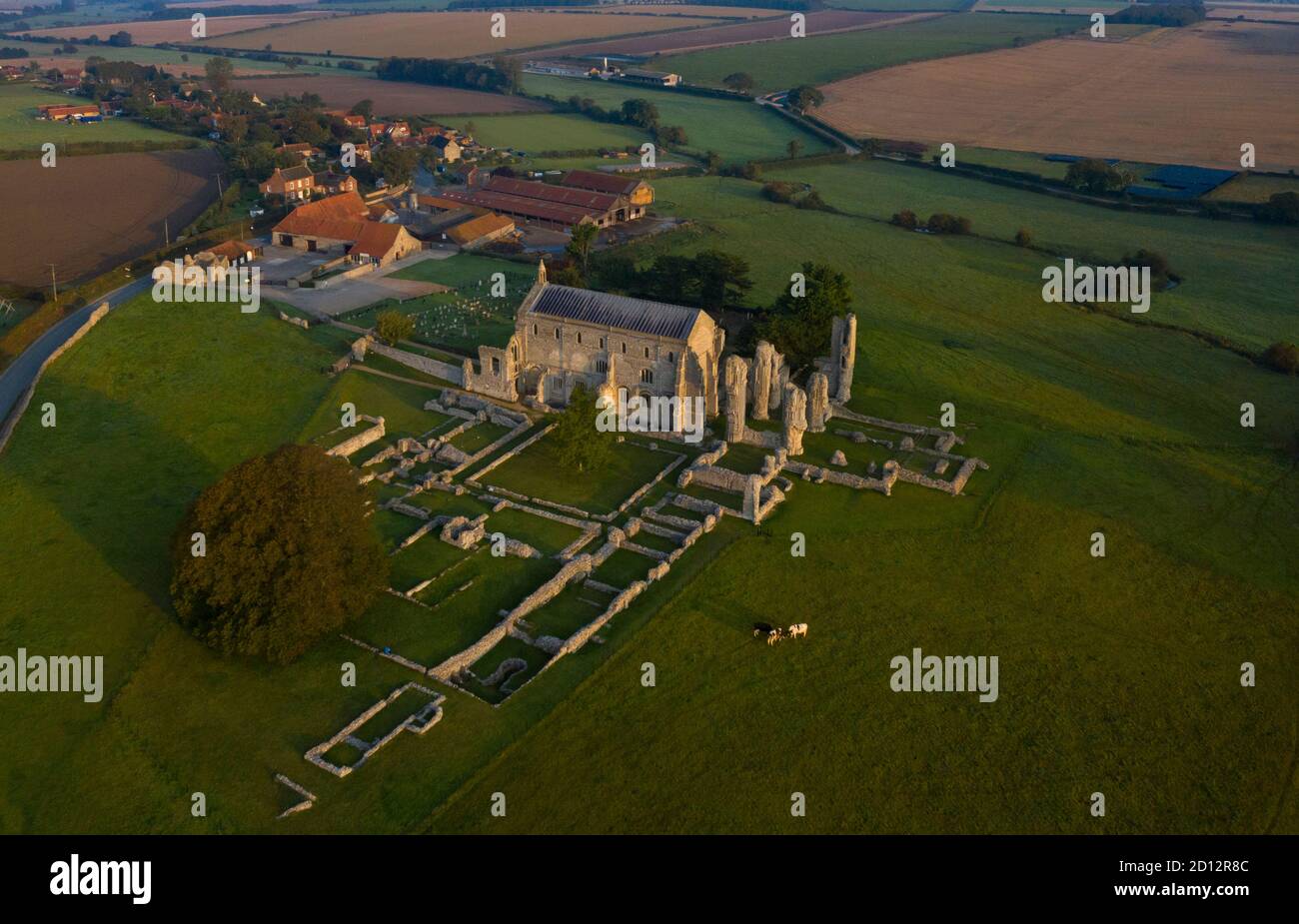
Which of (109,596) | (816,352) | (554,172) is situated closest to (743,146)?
(554,172)

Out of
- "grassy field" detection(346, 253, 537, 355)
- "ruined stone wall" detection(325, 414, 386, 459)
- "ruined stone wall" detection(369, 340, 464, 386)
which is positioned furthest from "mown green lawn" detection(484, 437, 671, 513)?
"grassy field" detection(346, 253, 537, 355)

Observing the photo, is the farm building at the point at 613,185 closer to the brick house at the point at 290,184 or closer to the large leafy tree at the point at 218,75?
the brick house at the point at 290,184

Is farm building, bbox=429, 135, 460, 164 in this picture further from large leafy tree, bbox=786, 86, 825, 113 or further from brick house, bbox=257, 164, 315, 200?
large leafy tree, bbox=786, 86, 825, 113

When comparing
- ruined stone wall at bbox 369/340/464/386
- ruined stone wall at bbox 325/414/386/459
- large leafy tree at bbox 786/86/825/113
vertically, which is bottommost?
ruined stone wall at bbox 325/414/386/459

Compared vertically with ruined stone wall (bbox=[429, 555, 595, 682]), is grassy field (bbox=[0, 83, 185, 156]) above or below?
above

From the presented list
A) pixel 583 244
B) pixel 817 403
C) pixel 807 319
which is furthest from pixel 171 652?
pixel 583 244

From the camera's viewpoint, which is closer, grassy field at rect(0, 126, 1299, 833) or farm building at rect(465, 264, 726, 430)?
grassy field at rect(0, 126, 1299, 833)

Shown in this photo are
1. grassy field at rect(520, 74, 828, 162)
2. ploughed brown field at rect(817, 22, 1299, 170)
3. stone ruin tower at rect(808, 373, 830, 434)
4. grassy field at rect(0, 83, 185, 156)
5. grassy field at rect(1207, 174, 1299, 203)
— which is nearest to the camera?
stone ruin tower at rect(808, 373, 830, 434)
